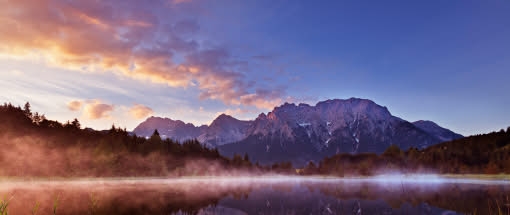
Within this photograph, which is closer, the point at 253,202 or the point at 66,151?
the point at 253,202

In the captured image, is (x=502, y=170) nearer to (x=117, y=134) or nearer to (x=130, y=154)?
(x=130, y=154)

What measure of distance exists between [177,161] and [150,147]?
1993 cm

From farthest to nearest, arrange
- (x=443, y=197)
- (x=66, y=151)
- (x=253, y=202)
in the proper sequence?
(x=66, y=151) < (x=443, y=197) < (x=253, y=202)

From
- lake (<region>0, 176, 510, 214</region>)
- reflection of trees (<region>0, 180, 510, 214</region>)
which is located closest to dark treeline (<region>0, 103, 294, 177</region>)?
lake (<region>0, 176, 510, 214</region>)

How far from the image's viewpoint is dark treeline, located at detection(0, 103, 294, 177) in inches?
4277

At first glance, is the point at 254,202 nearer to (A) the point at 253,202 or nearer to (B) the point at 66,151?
(A) the point at 253,202

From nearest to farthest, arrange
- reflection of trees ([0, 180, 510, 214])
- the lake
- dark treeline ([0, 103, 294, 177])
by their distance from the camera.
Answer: the lake, reflection of trees ([0, 180, 510, 214]), dark treeline ([0, 103, 294, 177])

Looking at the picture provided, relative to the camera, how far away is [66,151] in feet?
404

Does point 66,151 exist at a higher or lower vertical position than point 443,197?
higher

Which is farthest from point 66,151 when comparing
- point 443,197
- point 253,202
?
point 443,197

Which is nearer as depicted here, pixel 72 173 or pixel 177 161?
pixel 72 173

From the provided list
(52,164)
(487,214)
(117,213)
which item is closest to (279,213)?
(117,213)

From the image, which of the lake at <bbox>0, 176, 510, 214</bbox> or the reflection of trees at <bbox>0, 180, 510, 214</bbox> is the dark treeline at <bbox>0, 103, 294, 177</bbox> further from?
the reflection of trees at <bbox>0, 180, 510, 214</bbox>

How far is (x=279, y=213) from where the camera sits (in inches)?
1222
